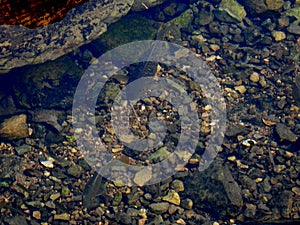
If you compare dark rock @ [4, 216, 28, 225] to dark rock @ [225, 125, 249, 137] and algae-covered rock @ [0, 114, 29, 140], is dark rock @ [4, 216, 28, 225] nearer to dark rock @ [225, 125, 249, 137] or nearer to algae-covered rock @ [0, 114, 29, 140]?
algae-covered rock @ [0, 114, 29, 140]

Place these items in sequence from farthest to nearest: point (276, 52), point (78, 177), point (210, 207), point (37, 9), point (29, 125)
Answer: point (276, 52) → point (29, 125) → point (78, 177) → point (210, 207) → point (37, 9)

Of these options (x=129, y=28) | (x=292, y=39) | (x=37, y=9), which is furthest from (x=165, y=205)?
(x=292, y=39)

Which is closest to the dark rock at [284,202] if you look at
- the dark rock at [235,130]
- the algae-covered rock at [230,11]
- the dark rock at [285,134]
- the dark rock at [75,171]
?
the dark rock at [285,134]

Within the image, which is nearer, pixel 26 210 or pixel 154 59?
pixel 26 210

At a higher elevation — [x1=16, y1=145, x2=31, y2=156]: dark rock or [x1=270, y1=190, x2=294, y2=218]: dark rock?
[x1=16, y1=145, x2=31, y2=156]: dark rock

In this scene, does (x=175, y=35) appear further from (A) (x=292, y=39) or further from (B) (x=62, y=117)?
(B) (x=62, y=117)

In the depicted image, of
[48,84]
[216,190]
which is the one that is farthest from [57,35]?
[216,190]

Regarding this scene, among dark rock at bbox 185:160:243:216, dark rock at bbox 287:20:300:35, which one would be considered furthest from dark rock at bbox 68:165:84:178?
dark rock at bbox 287:20:300:35

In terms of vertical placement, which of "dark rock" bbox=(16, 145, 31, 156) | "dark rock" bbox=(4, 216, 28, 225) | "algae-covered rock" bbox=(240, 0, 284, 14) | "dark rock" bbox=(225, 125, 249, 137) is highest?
"algae-covered rock" bbox=(240, 0, 284, 14)
